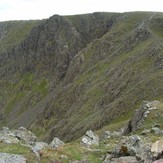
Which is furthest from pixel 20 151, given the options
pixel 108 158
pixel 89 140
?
pixel 89 140

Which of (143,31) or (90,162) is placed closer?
(90,162)

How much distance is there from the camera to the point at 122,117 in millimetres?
95750

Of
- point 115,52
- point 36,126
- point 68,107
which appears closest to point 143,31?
point 115,52

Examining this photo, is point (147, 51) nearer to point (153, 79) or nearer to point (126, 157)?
point (153, 79)

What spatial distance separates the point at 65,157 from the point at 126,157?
447 cm

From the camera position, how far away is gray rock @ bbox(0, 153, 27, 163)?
23562 mm

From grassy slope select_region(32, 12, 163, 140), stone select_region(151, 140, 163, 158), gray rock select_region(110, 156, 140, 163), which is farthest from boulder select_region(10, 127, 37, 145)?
grassy slope select_region(32, 12, 163, 140)

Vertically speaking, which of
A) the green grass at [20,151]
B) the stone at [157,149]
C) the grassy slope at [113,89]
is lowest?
the grassy slope at [113,89]

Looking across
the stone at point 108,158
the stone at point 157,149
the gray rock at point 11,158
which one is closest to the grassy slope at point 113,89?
the stone at point 108,158

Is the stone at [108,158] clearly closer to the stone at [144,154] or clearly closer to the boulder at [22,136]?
the stone at [144,154]

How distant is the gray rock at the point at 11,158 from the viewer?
23.6 m

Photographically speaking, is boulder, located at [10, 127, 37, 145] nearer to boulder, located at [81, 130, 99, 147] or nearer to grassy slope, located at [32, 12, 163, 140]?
boulder, located at [81, 130, 99, 147]

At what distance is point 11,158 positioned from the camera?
2386 centimetres

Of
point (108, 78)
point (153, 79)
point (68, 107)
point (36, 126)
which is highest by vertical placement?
point (153, 79)
